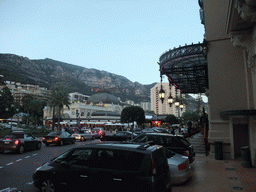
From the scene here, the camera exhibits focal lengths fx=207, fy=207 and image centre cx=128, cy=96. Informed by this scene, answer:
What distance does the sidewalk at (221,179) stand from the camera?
639 cm

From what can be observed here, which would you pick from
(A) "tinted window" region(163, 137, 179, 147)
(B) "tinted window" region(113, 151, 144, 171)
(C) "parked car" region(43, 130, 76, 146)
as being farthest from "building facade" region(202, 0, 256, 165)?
(C) "parked car" region(43, 130, 76, 146)

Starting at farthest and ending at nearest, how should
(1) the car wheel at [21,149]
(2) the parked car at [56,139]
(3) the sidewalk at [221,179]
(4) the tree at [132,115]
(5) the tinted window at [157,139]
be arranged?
(4) the tree at [132,115]
(2) the parked car at [56,139]
(1) the car wheel at [21,149]
(5) the tinted window at [157,139]
(3) the sidewalk at [221,179]

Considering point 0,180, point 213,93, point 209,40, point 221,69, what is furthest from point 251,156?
point 0,180

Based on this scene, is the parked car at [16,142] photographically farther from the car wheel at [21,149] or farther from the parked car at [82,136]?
the parked car at [82,136]

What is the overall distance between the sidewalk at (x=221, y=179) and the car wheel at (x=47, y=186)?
355 centimetres

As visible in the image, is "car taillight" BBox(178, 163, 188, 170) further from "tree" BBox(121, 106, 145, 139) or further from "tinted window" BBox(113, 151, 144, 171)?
"tree" BBox(121, 106, 145, 139)

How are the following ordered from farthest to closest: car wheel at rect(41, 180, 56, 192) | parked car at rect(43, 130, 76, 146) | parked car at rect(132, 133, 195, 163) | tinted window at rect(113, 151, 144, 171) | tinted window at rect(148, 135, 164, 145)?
1. parked car at rect(43, 130, 76, 146)
2. tinted window at rect(148, 135, 164, 145)
3. parked car at rect(132, 133, 195, 163)
4. car wheel at rect(41, 180, 56, 192)
5. tinted window at rect(113, 151, 144, 171)

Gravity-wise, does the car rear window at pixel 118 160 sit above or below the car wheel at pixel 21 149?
above

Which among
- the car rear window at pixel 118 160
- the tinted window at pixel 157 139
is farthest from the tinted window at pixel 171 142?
the car rear window at pixel 118 160

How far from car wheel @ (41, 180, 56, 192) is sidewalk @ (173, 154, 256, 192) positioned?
11.6 ft

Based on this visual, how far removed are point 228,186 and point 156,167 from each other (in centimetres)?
378

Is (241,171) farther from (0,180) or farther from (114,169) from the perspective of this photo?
(0,180)

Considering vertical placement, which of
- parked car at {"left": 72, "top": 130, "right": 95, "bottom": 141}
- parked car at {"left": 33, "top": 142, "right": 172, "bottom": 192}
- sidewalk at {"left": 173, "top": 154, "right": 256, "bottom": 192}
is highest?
parked car at {"left": 33, "top": 142, "right": 172, "bottom": 192}

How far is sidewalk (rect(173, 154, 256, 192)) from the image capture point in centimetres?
639
